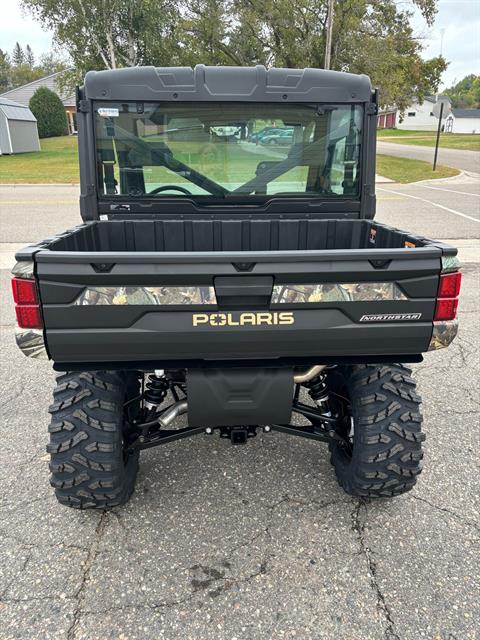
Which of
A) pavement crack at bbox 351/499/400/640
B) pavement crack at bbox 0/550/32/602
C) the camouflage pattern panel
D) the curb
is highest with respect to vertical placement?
the camouflage pattern panel

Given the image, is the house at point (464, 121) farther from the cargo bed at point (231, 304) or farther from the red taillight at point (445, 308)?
the cargo bed at point (231, 304)

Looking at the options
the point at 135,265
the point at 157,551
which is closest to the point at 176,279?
the point at 135,265

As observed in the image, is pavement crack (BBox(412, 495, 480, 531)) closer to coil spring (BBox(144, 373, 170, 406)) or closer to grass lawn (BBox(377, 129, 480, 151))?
coil spring (BBox(144, 373, 170, 406))

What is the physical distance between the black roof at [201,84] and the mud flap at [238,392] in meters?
1.84

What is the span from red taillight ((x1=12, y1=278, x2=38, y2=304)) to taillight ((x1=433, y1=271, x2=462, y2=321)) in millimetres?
1656

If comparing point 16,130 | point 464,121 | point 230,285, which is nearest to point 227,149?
point 230,285

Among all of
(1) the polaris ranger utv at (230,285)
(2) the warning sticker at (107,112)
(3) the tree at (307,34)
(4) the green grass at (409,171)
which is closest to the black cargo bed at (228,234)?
(1) the polaris ranger utv at (230,285)

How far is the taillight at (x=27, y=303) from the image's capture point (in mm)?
1962

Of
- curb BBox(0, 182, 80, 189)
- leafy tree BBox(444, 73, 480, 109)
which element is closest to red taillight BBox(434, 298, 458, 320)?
curb BBox(0, 182, 80, 189)

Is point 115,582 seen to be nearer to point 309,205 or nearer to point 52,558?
point 52,558

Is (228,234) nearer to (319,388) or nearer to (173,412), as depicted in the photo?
(319,388)

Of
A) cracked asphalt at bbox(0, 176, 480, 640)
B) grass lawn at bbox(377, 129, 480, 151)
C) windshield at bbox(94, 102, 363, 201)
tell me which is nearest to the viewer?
cracked asphalt at bbox(0, 176, 480, 640)

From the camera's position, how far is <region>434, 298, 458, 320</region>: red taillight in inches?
83.7

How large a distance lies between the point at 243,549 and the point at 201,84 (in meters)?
2.67
